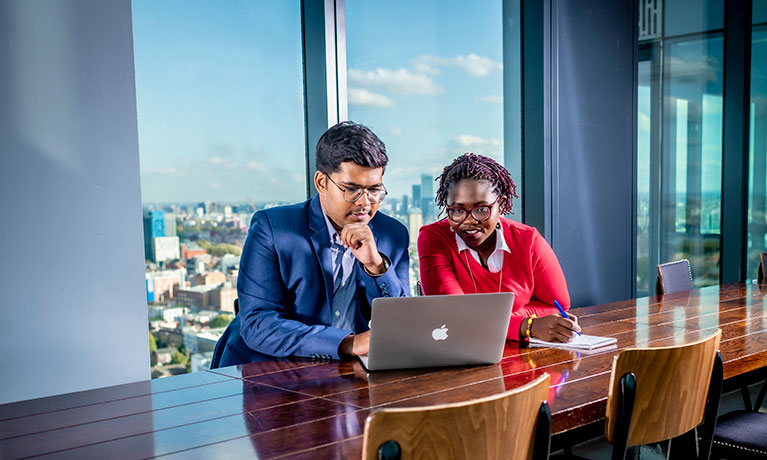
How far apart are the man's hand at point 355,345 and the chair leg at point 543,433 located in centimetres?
78

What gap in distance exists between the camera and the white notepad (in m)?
2.23

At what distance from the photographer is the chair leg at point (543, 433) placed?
4.37 feet

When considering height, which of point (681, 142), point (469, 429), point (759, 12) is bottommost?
point (469, 429)

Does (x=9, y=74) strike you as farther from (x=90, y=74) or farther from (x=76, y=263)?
(x=76, y=263)

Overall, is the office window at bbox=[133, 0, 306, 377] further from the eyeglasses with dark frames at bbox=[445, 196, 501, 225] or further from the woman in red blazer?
the eyeglasses with dark frames at bbox=[445, 196, 501, 225]

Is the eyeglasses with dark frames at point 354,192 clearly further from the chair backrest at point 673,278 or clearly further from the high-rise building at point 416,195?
the chair backrest at point 673,278

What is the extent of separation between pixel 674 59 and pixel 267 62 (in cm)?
400

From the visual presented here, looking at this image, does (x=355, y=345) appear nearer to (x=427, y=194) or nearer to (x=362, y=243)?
(x=362, y=243)

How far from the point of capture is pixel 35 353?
2367 millimetres

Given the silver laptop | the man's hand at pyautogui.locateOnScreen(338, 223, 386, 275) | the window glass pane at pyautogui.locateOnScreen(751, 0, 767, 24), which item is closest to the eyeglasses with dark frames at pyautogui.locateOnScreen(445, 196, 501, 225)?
the man's hand at pyautogui.locateOnScreen(338, 223, 386, 275)

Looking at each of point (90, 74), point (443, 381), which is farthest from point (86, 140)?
point (443, 381)

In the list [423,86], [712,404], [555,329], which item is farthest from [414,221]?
[712,404]

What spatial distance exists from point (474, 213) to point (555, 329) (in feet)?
1.98

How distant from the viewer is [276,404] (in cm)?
164
